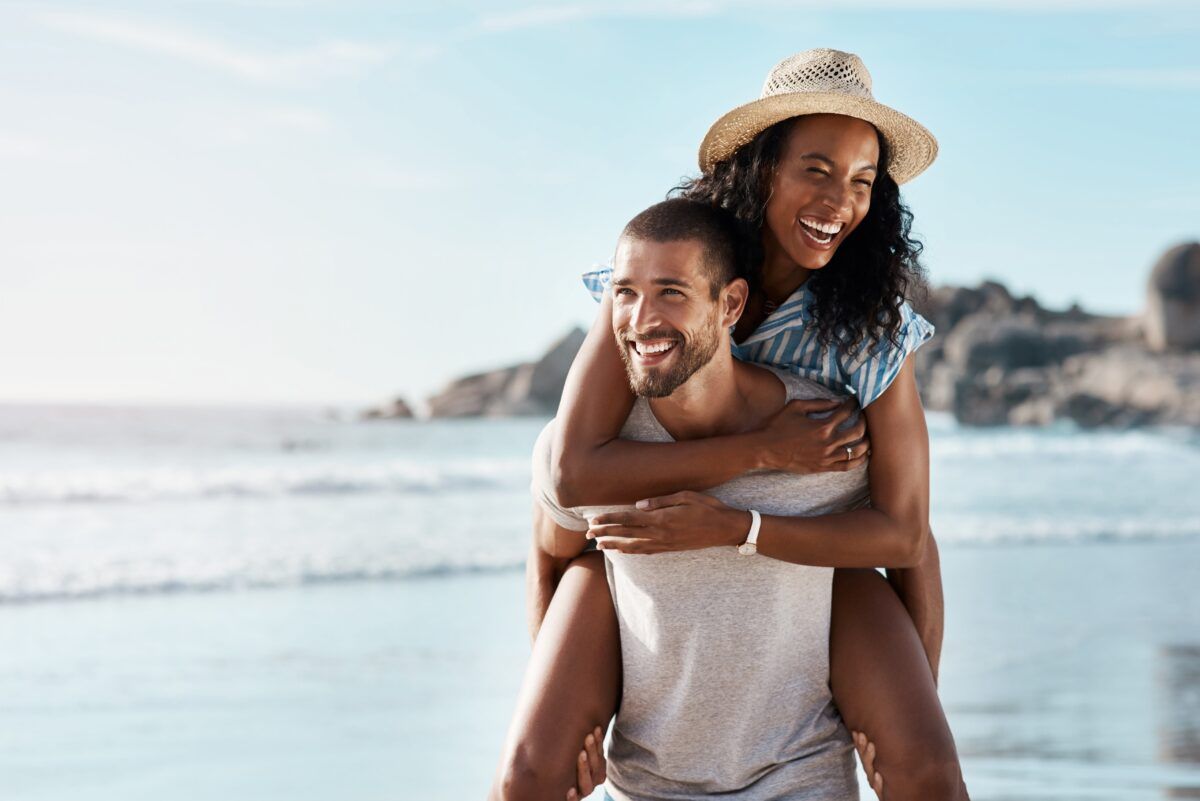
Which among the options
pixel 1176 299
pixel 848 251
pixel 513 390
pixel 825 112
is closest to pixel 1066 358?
pixel 1176 299

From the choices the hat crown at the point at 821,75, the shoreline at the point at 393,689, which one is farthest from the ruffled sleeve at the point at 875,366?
the shoreline at the point at 393,689

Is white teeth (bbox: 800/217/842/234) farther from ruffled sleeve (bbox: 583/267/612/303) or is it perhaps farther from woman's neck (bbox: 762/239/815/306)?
ruffled sleeve (bbox: 583/267/612/303)

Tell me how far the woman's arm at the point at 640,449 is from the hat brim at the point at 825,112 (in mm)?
643

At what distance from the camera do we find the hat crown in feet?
10.3

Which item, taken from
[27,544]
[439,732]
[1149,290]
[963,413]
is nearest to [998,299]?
[1149,290]

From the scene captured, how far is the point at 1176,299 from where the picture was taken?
44.7 meters

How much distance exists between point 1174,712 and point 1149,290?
42.8 metres

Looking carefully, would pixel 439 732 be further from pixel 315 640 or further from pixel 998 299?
pixel 998 299

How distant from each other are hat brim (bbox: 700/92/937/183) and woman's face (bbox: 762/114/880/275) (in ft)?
0.13

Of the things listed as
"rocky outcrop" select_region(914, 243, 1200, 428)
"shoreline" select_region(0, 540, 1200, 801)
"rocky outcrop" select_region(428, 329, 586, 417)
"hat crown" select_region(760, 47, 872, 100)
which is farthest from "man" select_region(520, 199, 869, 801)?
"rocky outcrop" select_region(428, 329, 586, 417)

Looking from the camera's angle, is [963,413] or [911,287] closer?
[911,287]

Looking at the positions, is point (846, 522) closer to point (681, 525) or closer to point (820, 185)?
point (681, 525)

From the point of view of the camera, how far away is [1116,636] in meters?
7.45

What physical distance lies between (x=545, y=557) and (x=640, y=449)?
1.82ft
